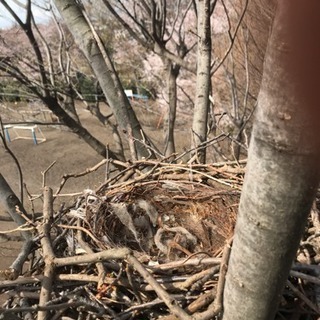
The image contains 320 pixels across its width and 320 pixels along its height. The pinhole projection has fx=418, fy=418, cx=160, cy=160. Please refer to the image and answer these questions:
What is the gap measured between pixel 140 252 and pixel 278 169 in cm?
96

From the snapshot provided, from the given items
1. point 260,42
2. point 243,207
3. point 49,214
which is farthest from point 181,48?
point 243,207

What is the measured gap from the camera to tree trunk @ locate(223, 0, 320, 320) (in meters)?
0.42

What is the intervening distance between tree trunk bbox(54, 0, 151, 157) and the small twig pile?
0.40 m

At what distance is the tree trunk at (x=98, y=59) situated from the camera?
1.90 metres

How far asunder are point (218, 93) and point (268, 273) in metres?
5.16

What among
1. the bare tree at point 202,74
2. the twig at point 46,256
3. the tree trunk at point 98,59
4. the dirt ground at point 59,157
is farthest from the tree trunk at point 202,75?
the dirt ground at point 59,157

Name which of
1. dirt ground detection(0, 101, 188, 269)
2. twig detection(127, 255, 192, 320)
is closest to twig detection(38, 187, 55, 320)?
twig detection(127, 255, 192, 320)

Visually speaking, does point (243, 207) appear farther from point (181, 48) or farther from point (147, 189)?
point (181, 48)

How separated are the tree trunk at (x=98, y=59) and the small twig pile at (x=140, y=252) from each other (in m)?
0.40

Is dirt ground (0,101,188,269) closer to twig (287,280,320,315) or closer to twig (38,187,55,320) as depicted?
twig (38,187,55,320)

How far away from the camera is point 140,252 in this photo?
1407 mm

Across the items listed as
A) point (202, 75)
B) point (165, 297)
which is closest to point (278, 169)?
point (165, 297)

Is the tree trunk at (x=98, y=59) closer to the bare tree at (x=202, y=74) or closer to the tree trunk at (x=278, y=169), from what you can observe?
the bare tree at (x=202, y=74)

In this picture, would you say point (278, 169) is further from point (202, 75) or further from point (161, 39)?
point (161, 39)
